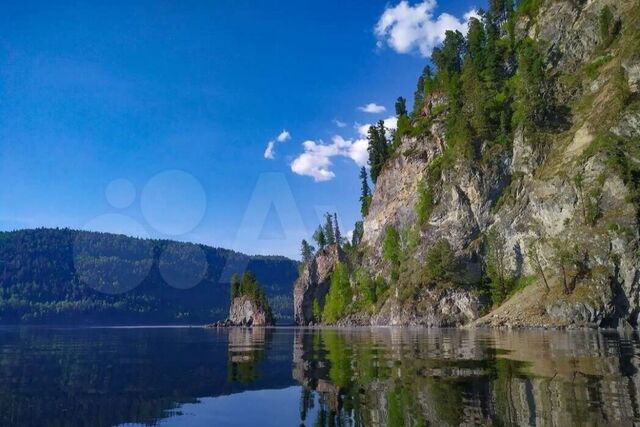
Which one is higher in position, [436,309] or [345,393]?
[436,309]

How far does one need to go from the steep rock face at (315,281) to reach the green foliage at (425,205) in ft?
176

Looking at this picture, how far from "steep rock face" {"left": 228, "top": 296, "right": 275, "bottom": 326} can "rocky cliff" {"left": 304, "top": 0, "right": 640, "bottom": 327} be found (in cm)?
4058

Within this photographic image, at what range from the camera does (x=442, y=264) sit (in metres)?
107

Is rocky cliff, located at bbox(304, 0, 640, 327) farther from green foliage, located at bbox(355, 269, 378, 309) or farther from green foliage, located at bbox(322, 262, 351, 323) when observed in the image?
green foliage, located at bbox(322, 262, 351, 323)

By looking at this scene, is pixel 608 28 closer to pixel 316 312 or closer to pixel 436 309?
pixel 436 309

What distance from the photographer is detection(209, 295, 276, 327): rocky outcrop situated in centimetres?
17262

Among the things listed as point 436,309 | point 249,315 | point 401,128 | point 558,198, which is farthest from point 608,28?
point 249,315

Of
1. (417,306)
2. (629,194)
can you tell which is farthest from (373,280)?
(629,194)

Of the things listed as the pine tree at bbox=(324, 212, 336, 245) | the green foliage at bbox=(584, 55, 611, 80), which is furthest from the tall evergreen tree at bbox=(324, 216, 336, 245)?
the green foliage at bbox=(584, 55, 611, 80)

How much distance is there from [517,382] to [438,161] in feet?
385

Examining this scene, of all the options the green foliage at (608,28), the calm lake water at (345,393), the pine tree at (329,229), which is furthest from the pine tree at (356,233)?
the calm lake water at (345,393)

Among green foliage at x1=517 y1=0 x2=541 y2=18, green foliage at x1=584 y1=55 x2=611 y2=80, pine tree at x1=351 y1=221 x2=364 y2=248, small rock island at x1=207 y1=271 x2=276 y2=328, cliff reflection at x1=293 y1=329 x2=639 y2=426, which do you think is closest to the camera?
cliff reflection at x1=293 y1=329 x2=639 y2=426

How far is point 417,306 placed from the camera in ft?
362

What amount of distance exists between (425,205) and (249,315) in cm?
8383
